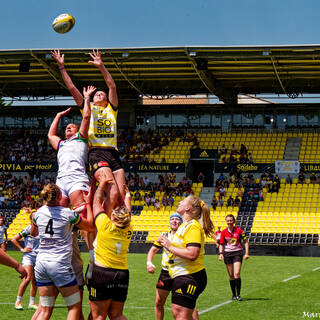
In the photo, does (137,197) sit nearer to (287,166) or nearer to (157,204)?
→ (157,204)

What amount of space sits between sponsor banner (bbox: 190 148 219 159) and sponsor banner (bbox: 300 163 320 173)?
5.70 m

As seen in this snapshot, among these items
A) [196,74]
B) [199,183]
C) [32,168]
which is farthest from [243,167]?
[32,168]

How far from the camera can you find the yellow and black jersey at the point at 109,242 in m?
8.00

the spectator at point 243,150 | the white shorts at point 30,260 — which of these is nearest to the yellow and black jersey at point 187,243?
the white shorts at point 30,260

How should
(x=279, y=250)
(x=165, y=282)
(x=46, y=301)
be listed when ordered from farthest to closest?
(x=279, y=250) < (x=165, y=282) < (x=46, y=301)

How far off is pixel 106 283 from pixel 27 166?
1442 inches

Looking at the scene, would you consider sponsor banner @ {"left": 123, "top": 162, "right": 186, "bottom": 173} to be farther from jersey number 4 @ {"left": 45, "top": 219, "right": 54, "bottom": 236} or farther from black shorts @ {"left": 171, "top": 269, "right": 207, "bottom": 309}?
jersey number 4 @ {"left": 45, "top": 219, "right": 54, "bottom": 236}

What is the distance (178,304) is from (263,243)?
86.1 feet

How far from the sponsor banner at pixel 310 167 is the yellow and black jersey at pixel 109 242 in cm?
3324

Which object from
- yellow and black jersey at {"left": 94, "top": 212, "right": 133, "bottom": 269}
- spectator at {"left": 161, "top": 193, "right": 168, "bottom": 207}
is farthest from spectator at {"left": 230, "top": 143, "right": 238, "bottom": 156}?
yellow and black jersey at {"left": 94, "top": 212, "right": 133, "bottom": 269}

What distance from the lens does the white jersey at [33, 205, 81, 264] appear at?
836 centimetres

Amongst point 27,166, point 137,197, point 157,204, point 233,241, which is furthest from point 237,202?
point 233,241

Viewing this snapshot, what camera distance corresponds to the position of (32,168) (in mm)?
43562

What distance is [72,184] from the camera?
9047 mm
